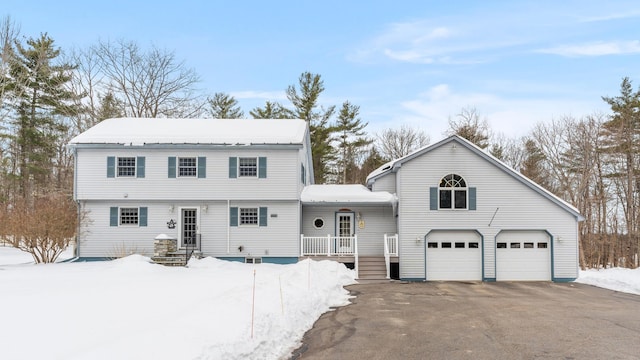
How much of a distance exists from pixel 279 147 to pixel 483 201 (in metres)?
9.10

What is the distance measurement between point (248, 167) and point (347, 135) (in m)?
22.7

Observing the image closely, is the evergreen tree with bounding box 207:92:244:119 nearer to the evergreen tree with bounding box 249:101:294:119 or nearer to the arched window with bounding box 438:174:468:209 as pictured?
the evergreen tree with bounding box 249:101:294:119

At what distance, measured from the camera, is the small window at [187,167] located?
21000 millimetres

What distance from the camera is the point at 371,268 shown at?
20.2m

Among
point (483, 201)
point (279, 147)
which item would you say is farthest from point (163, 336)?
point (483, 201)

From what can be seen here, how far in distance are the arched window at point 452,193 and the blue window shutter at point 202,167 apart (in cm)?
1024

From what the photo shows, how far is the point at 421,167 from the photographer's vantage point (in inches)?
808

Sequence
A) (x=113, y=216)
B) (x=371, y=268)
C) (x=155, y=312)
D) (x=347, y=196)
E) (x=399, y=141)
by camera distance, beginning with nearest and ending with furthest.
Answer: (x=155, y=312), (x=371, y=268), (x=113, y=216), (x=347, y=196), (x=399, y=141)

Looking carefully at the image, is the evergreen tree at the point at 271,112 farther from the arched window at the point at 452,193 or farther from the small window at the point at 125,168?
the arched window at the point at 452,193

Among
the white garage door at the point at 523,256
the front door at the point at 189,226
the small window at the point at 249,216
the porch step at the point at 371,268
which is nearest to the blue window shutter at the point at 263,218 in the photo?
the small window at the point at 249,216

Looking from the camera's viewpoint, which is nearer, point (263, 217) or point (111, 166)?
point (111, 166)

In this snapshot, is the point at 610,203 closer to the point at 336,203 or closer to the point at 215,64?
the point at 336,203

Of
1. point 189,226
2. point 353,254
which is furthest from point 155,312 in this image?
point 353,254

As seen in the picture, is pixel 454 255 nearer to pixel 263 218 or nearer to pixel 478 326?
pixel 263 218
